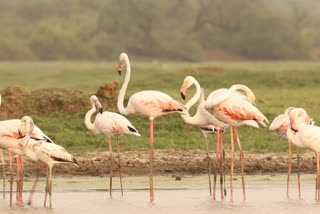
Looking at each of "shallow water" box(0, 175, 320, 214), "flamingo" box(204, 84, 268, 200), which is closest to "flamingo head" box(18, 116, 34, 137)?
"shallow water" box(0, 175, 320, 214)

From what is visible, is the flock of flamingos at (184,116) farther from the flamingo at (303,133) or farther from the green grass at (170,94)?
the green grass at (170,94)

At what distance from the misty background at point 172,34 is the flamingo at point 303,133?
39.7 metres

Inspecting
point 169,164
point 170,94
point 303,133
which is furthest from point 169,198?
point 170,94

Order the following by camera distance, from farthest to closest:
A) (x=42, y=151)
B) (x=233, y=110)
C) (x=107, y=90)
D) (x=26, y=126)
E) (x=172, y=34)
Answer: (x=172, y=34) < (x=107, y=90) < (x=233, y=110) < (x=26, y=126) < (x=42, y=151)

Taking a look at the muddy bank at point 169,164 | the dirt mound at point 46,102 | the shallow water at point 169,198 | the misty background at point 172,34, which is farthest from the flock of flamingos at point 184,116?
the misty background at point 172,34

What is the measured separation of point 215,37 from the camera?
53219 mm

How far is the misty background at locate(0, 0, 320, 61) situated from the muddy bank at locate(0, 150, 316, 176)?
3622 centimetres

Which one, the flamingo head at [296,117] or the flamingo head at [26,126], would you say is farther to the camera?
the flamingo head at [296,117]

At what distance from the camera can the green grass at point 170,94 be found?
15.4 m

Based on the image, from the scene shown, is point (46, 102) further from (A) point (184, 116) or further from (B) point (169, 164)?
(A) point (184, 116)

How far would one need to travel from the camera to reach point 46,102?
1786 cm

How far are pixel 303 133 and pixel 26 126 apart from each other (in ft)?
11.3

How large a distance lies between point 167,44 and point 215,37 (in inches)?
157

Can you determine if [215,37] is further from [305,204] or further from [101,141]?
[305,204]
